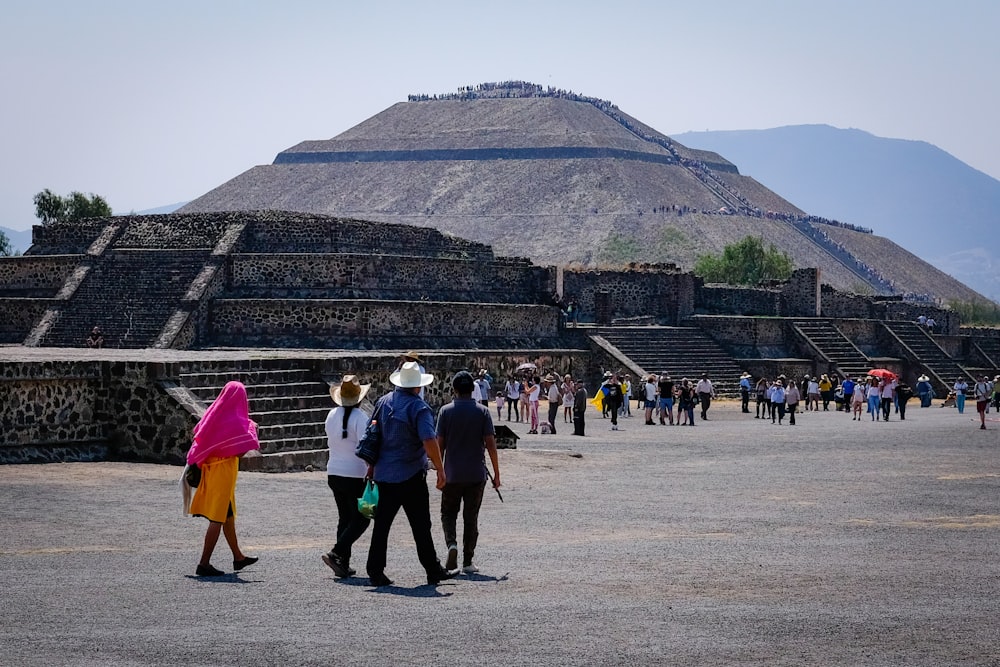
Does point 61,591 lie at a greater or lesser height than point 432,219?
lesser

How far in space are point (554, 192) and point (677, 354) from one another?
6591 centimetres

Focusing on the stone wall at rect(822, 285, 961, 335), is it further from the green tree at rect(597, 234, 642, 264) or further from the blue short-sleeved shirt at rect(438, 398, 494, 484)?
the blue short-sleeved shirt at rect(438, 398, 494, 484)

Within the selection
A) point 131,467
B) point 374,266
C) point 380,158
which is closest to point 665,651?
point 131,467

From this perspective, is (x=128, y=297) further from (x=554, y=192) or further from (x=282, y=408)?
(x=554, y=192)

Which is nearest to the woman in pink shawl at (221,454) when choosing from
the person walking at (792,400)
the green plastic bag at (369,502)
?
the green plastic bag at (369,502)

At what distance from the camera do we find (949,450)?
71.2ft

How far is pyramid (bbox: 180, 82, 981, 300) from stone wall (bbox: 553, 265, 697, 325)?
41.2 m

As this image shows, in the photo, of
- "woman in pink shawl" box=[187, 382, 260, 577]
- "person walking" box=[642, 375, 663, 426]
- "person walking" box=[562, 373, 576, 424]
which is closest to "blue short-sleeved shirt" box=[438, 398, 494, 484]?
"woman in pink shawl" box=[187, 382, 260, 577]

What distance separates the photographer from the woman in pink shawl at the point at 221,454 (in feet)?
32.4

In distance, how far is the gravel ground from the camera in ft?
24.3

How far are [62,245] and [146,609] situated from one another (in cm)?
3328

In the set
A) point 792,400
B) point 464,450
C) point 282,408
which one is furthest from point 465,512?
point 792,400

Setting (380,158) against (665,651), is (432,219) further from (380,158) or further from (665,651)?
(665,651)

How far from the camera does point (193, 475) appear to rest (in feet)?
32.9
